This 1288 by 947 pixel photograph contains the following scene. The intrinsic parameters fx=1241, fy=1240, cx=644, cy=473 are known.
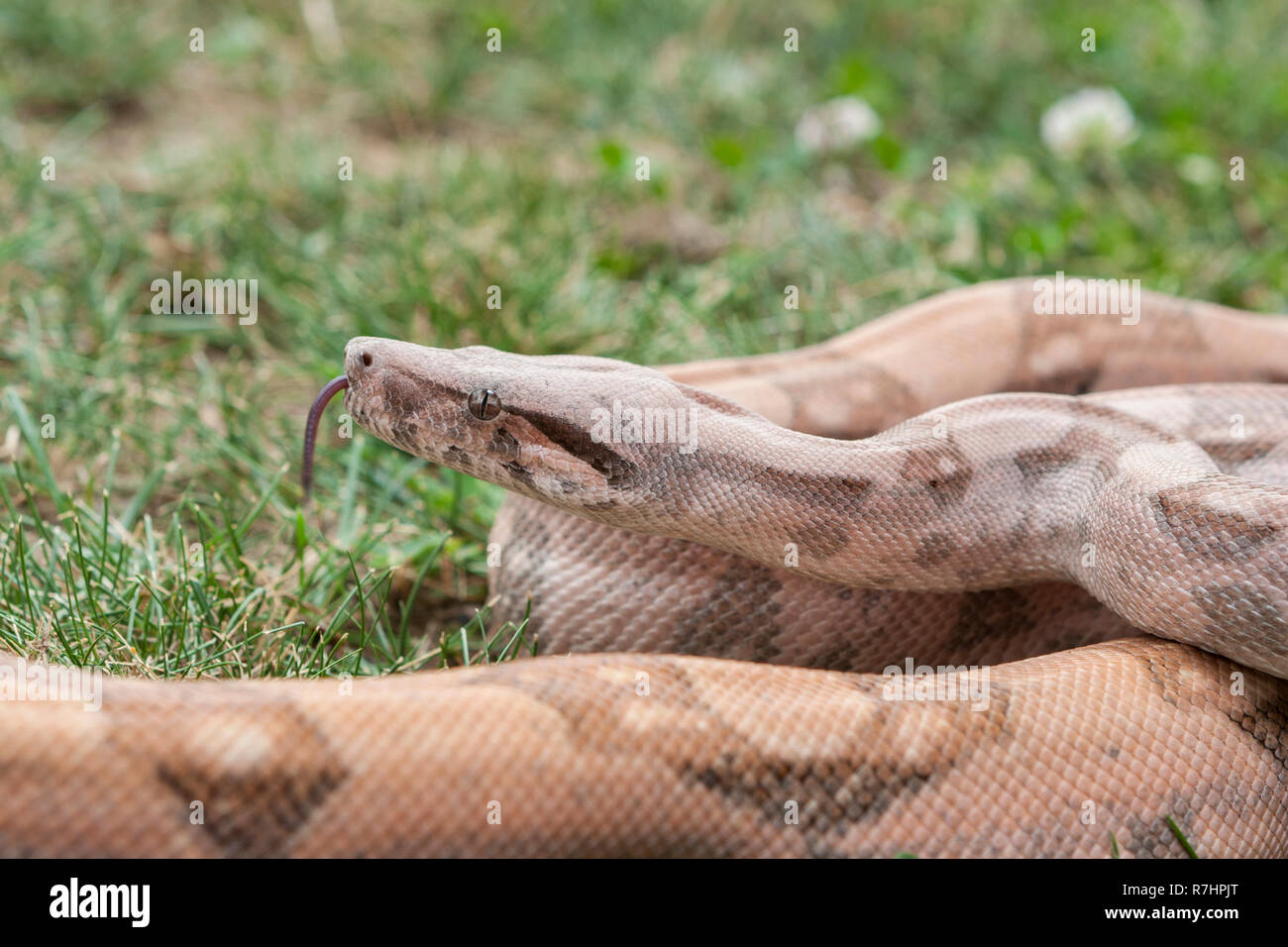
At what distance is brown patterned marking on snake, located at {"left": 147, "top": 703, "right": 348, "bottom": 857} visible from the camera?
2.87 meters

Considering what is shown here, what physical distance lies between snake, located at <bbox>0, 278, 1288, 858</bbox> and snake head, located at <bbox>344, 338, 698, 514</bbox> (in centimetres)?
1

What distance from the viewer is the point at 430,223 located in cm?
750

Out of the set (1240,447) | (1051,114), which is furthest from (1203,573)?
(1051,114)

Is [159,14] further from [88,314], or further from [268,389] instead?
[268,389]

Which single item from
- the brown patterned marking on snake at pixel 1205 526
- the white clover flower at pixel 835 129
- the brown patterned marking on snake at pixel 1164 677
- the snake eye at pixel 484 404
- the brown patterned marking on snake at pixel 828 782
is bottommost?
the brown patterned marking on snake at pixel 828 782

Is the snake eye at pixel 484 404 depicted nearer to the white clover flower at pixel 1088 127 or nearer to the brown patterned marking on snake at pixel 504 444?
the brown patterned marking on snake at pixel 504 444

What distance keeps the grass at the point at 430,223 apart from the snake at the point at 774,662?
777mm

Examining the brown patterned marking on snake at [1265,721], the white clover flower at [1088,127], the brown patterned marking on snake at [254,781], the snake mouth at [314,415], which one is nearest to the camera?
the brown patterned marking on snake at [254,781]

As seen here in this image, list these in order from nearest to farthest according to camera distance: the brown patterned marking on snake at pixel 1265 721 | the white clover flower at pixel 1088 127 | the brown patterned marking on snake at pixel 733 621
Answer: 1. the brown patterned marking on snake at pixel 1265 721
2. the brown patterned marking on snake at pixel 733 621
3. the white clover flower at pixel 1088 127

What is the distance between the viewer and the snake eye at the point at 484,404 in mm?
4219

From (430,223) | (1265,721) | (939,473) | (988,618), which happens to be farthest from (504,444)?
(430,223)

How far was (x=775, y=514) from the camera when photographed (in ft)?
13.5

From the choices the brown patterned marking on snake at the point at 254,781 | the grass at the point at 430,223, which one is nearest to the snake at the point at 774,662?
the brown patterned marking on snake at the point at 254,781

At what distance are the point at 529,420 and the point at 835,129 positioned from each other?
597cm
